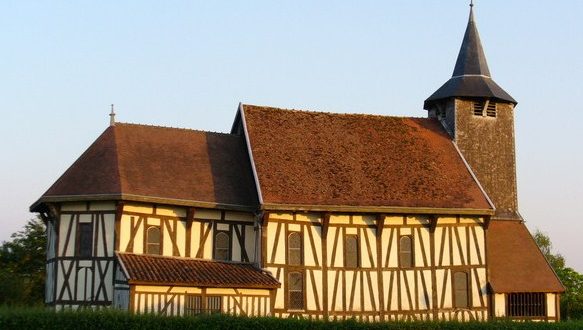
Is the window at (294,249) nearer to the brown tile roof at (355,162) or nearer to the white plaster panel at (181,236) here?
the brown tile roof at (355,162)

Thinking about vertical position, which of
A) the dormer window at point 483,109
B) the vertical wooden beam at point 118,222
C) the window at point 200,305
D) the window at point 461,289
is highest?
the dormer window at point 483,109

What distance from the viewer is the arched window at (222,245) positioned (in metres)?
29.3

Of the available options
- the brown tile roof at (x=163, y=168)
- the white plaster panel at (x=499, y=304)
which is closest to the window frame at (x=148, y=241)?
the brown tile roof at (x=163, y=168)

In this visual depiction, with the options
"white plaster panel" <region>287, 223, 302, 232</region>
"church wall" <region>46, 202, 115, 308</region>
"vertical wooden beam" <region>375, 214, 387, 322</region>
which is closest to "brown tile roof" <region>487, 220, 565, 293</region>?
"vertical wooden beam" <region>375, 214, 387, 322</region>

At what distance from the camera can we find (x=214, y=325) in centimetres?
2264

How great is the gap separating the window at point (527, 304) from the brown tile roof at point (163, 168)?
10.4 metres

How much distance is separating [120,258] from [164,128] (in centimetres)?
679

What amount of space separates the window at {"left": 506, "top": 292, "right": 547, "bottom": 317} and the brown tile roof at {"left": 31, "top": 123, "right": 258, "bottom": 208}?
10391 mm

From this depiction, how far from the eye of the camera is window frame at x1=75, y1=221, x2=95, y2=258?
27.6 meters

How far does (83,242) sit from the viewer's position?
1095 inches

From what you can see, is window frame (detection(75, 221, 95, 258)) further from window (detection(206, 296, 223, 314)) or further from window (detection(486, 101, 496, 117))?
window (detection(486, 101, 496, 117))

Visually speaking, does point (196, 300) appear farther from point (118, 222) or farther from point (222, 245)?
point (118, 222)

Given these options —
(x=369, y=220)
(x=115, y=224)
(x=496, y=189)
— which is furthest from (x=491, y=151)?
(x=115, y=224)

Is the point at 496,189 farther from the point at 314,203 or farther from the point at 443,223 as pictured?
the point at 314,203
